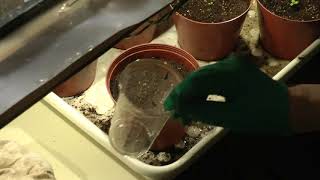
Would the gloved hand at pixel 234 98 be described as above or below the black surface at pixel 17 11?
below

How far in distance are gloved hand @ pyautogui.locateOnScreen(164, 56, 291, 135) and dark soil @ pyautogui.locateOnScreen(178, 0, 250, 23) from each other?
51 cm

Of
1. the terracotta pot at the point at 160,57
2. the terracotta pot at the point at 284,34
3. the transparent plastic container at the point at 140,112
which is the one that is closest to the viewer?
the transparent plastic container at the point at 140,112

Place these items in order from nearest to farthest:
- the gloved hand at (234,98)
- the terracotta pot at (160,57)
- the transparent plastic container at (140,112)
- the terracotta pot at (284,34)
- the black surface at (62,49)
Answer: the black surface at (62,49), the gloved hand at (234,98), the transparent plastic container at (140,112), the terracotta pot at (160,57), the terracotta pot at (284,34)

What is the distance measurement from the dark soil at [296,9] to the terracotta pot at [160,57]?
0.29m

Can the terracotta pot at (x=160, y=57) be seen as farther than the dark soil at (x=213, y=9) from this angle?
No

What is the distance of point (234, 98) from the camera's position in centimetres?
76

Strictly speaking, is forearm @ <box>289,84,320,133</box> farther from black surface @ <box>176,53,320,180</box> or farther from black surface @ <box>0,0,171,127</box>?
black surface @ <box>176,53,320,180</box>

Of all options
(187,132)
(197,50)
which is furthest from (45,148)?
(197,50)

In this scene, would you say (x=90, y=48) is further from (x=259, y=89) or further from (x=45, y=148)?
(x=45, y=148)

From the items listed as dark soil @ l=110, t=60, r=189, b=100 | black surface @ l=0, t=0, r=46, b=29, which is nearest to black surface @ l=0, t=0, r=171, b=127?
black surface @ l=0, t=0, r=46, b=29

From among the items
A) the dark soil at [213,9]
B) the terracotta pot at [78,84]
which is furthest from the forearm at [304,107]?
the terracotta pot at [78,84]

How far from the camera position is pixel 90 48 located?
0.59 meters

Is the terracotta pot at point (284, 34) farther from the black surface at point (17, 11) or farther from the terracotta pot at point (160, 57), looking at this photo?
the black surface at point (17, 11)

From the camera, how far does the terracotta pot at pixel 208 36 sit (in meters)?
1.24
